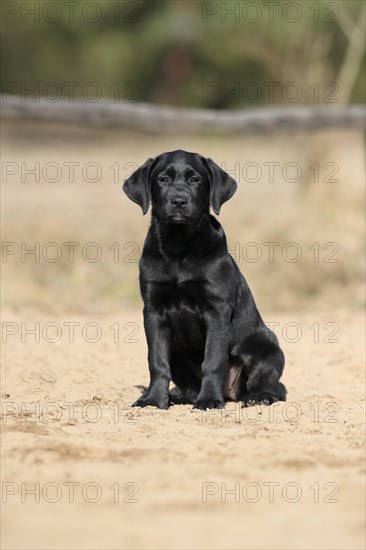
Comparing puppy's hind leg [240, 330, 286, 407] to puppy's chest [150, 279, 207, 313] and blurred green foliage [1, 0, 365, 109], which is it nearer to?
puppy's chest [150, 279, 207, 313]

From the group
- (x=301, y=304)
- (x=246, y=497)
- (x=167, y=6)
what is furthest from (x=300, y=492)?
(x=167, y=6)

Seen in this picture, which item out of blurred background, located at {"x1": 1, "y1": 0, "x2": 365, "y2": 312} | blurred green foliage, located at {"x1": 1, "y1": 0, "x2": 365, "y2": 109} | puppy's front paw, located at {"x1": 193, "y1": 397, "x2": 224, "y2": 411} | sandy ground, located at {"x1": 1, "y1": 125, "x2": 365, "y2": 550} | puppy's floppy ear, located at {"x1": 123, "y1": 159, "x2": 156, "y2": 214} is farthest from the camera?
blurred green foliage, located at {"x1": 1, "y1": 0, "x2": 365, "y2": 109}

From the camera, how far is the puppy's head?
Result: 531cm

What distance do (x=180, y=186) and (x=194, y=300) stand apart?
0.64m

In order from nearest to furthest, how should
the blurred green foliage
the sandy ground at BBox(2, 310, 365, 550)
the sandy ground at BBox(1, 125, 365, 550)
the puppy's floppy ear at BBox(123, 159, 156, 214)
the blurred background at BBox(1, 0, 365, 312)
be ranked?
the sandy ground at BBox(2, 310, 365, 550)
the sandy ground at BBox(1, 125, 365, 550)
the puppy's floppy ear at BBox(123, 159, 156, 214)
the blurred background at BBox(1, 0, 365, 312)
the blurred green foliage

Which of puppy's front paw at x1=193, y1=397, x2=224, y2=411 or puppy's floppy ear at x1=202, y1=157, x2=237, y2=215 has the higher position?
puppy's floppy ear at x1=202, y1=157, x2=237, y2=215

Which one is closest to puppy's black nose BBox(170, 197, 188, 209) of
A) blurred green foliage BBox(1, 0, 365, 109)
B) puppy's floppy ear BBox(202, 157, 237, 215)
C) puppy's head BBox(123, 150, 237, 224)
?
puppy's head BBox(123, 150, 237, 224)

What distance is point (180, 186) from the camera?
5.38m

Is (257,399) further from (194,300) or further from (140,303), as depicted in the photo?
(140,303)

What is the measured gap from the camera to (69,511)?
3.65m

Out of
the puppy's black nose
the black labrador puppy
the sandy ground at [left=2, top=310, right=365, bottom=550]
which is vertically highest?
the puppy's black nose

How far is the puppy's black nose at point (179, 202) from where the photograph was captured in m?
5.27

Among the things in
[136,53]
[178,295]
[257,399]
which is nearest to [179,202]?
[178,295]

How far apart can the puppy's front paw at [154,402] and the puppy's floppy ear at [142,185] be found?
1.08 metres
